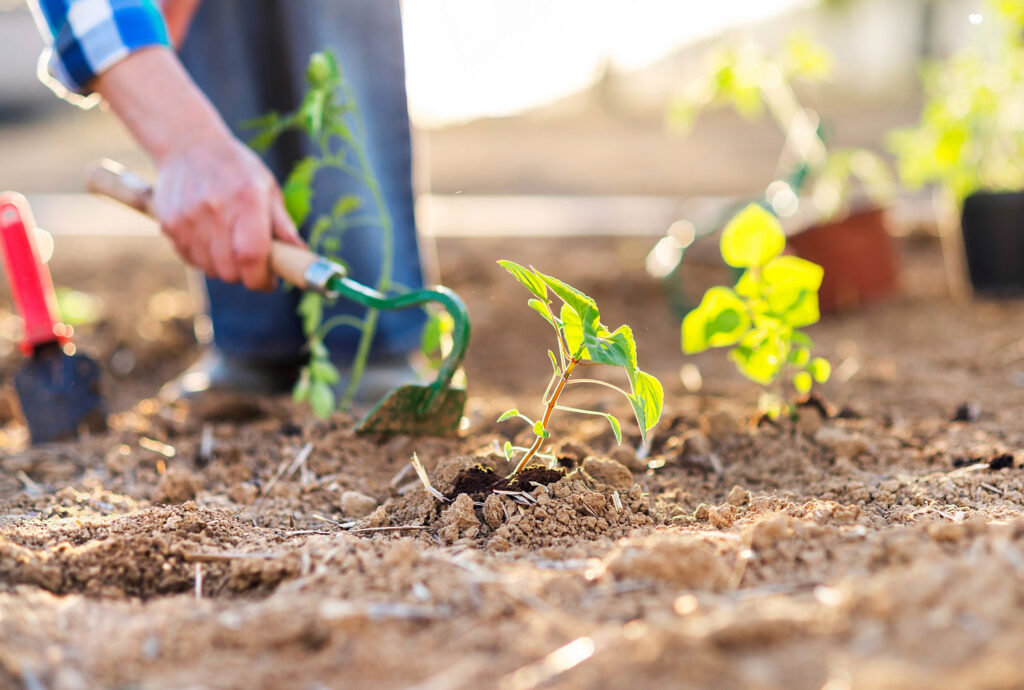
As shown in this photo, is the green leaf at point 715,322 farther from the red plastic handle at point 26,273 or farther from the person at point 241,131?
the red plastic handle at point 26,273

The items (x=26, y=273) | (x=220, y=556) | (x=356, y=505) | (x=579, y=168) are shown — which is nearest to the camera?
(x=220, y=556)

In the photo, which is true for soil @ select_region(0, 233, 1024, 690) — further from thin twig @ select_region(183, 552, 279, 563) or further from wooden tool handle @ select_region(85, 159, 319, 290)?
wooden tool handle @ select_region(85, 159, 319, 290)

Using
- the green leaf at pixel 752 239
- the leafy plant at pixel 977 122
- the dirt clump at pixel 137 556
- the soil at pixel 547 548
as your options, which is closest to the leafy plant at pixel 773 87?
the leafy plant at pixel 977 122

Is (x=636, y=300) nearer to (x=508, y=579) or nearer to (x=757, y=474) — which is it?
(x=757, y=474)

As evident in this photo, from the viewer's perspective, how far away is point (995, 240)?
288 cm

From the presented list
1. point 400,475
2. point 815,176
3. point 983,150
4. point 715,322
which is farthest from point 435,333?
point 983,150

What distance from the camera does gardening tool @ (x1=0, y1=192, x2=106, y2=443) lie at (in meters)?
1.82

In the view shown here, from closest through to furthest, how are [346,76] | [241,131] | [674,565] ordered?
[674,565] < [346,76] < [241,131]

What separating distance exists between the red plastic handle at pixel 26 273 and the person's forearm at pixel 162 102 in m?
0.39

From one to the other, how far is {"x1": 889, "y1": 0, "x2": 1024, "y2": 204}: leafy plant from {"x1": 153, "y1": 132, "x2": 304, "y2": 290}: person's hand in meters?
2.22

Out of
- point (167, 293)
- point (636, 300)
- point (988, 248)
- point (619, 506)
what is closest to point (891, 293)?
point (988, 248)

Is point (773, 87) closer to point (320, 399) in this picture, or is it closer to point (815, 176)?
point (815, 176)

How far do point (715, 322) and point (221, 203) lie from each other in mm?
936

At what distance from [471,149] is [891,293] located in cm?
580
